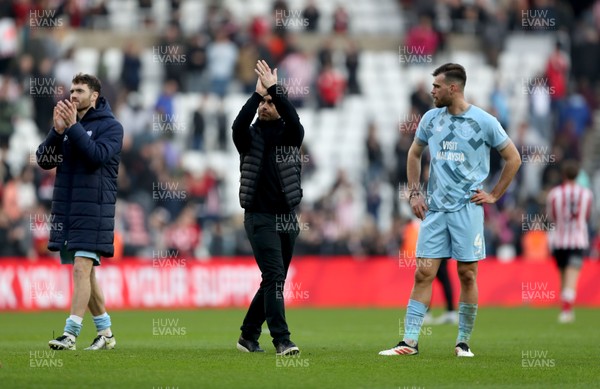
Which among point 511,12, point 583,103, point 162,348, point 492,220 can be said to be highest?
point 511,12

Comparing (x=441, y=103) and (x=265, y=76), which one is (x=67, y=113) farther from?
(x=441, y=103)

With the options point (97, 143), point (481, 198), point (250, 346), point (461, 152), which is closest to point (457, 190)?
point (481, 198)

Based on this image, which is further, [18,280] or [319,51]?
[319,51]

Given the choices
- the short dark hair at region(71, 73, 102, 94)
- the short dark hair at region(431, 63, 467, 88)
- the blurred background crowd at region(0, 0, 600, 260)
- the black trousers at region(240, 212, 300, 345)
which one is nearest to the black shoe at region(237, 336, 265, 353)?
the black trousers at region(240, 212, 300, 345)

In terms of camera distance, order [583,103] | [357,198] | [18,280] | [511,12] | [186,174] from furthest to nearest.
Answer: [511,12] → [583,103] → [357,198] → [186,174] → [18,280]

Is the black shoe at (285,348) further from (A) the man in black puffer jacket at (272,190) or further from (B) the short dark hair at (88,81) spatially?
(B) the short dark hair at (88,81)

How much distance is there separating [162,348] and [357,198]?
17.3m

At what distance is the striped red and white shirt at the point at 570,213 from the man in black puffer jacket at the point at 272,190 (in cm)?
1006

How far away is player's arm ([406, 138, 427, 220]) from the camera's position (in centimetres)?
1307

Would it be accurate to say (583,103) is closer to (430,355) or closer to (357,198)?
(357,198)

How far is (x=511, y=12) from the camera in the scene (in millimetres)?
36719

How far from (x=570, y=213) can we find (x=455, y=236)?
9734 mm

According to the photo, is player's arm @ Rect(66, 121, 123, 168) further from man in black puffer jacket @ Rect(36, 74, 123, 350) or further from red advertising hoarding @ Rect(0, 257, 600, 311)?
red advertising hoarding @ Rect(0, 257, 600, 311)

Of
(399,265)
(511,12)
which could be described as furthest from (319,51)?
(399,265)
